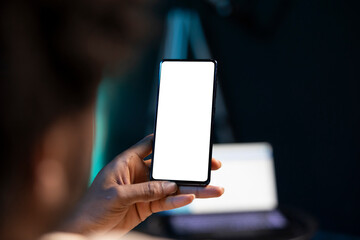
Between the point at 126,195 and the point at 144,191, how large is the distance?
1.2 inches

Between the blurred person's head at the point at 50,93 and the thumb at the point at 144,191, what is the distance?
34 cm

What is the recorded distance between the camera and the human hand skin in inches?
21.8

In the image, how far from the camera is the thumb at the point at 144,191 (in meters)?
0.56

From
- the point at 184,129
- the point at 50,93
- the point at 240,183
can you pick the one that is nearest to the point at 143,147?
the point at 184,129

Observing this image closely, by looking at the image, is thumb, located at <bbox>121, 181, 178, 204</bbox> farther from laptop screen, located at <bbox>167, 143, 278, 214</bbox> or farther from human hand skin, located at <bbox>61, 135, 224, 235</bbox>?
laptop screen, located at <bbox>167, 143, 278, 214</bbox>

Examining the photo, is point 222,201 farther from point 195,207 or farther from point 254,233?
point 254,233

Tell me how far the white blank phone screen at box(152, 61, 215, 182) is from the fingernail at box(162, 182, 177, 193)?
0.02m

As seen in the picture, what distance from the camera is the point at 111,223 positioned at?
0.60 metres

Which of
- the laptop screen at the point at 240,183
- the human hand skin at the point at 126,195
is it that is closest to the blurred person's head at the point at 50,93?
the human hand skin at the point at 126,195

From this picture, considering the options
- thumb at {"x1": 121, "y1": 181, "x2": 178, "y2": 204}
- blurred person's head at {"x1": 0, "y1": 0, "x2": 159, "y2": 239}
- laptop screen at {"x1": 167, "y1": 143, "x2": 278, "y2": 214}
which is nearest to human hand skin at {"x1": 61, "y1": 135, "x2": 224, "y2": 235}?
thumb at {"x1": 121, "y1": 181, "x2": 178, "y2": 204}

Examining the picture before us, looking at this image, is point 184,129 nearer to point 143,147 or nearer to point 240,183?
point 143,147

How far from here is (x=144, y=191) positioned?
1.84ft

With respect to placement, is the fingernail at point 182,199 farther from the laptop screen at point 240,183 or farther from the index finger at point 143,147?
the laptop screen at point 240,183

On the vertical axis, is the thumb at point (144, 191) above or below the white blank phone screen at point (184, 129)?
below
